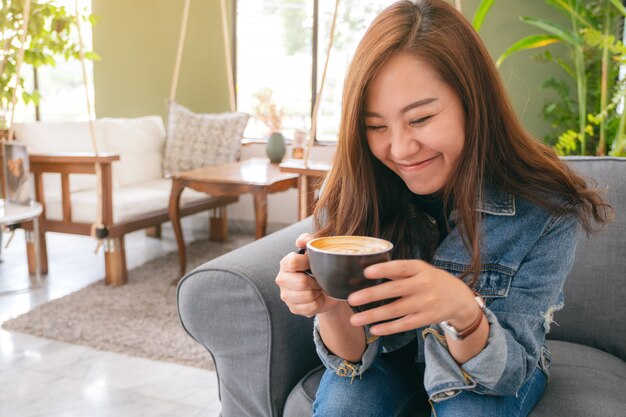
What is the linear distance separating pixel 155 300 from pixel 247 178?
0.84 metres

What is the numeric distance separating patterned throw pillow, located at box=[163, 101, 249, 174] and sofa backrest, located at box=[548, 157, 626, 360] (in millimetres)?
2981

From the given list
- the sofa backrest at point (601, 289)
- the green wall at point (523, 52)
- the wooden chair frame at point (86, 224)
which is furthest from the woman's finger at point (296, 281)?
the green wall at point (523, 52)

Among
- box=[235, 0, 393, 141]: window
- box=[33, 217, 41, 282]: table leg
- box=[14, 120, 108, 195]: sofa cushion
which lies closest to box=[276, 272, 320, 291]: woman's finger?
box=[33, 217, 41, 282]: table leg

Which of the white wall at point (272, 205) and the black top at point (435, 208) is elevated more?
the black top at point (435, 208)

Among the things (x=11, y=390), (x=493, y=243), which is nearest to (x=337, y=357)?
(x=493, y=243)

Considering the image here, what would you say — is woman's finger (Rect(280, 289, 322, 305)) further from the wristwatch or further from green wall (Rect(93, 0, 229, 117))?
green wall (Rect(93, 0, 229, 117))

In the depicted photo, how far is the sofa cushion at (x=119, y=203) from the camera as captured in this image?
→ 3.26m

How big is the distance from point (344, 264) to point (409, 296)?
10cm

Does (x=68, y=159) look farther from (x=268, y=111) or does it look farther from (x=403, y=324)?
(x=403, y=324)

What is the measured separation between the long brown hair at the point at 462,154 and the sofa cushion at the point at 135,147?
309 centimetres

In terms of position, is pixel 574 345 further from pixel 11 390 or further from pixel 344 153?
pixel 11 390

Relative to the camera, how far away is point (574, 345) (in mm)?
1350

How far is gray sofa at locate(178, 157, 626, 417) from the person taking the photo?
1.19 metres

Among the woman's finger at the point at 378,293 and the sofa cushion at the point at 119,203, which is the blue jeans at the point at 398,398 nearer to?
the woman's finger at the point at 378,293
